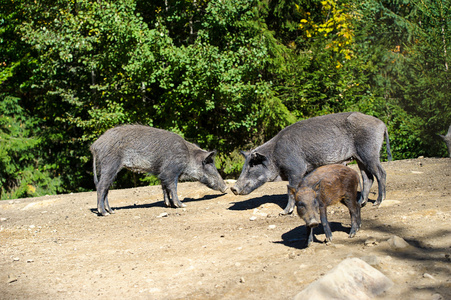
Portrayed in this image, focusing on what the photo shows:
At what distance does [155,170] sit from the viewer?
10.9 metres

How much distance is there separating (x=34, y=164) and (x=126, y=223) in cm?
1174

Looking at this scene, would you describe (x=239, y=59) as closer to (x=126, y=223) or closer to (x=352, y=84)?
(x=352, y=84)

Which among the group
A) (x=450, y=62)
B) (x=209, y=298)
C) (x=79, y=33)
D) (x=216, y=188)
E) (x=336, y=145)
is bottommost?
(x=216, y=188)

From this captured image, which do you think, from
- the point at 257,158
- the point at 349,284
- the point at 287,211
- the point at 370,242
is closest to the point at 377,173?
the point at 287,211

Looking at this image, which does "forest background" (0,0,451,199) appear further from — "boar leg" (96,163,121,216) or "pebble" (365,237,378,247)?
"pebble" (365,237,378,247)

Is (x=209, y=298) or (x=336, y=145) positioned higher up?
(x=336, y=145)

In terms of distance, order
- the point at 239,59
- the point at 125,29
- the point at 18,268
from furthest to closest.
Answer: the point at 239,59, the point at 125,29, the point at 18,268

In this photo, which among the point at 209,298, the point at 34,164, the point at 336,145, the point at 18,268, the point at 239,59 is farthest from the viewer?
the point at 34,164

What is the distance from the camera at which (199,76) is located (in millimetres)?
15500

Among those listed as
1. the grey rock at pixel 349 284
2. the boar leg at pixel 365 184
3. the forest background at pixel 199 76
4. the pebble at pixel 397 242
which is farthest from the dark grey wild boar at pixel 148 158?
the grey rock at pixel 349 284

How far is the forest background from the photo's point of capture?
15.5 meters

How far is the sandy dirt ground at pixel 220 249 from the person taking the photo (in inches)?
214

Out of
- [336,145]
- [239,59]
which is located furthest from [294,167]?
[239,59]

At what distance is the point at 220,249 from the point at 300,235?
122 centimetres
